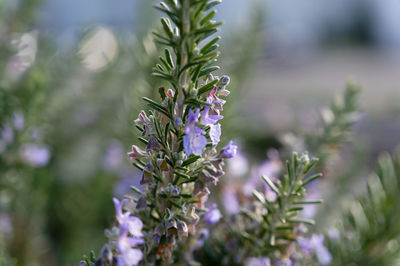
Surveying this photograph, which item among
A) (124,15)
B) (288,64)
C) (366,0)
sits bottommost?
(288,64)

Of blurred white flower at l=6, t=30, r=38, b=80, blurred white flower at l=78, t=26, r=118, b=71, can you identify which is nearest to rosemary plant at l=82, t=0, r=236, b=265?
blurred white flower at l=6, t=30, r=38, b=80

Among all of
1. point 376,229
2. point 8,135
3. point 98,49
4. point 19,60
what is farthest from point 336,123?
point 98,49

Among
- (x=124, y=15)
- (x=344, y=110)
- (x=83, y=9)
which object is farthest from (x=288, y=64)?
(x=344, y=110)

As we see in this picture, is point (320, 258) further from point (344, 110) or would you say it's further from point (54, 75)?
point (54, 75)

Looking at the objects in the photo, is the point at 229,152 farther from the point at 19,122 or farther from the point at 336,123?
the point at 19,122

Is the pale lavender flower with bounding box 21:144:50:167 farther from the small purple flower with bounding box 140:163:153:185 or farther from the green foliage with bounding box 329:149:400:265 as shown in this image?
the green foliage with bounding box 329:149:400:265

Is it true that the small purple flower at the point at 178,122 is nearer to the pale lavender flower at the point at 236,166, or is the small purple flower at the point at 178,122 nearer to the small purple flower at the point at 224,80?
the small purple flower at the point at 224,80

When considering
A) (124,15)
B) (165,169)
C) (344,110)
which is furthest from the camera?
(124,15)
